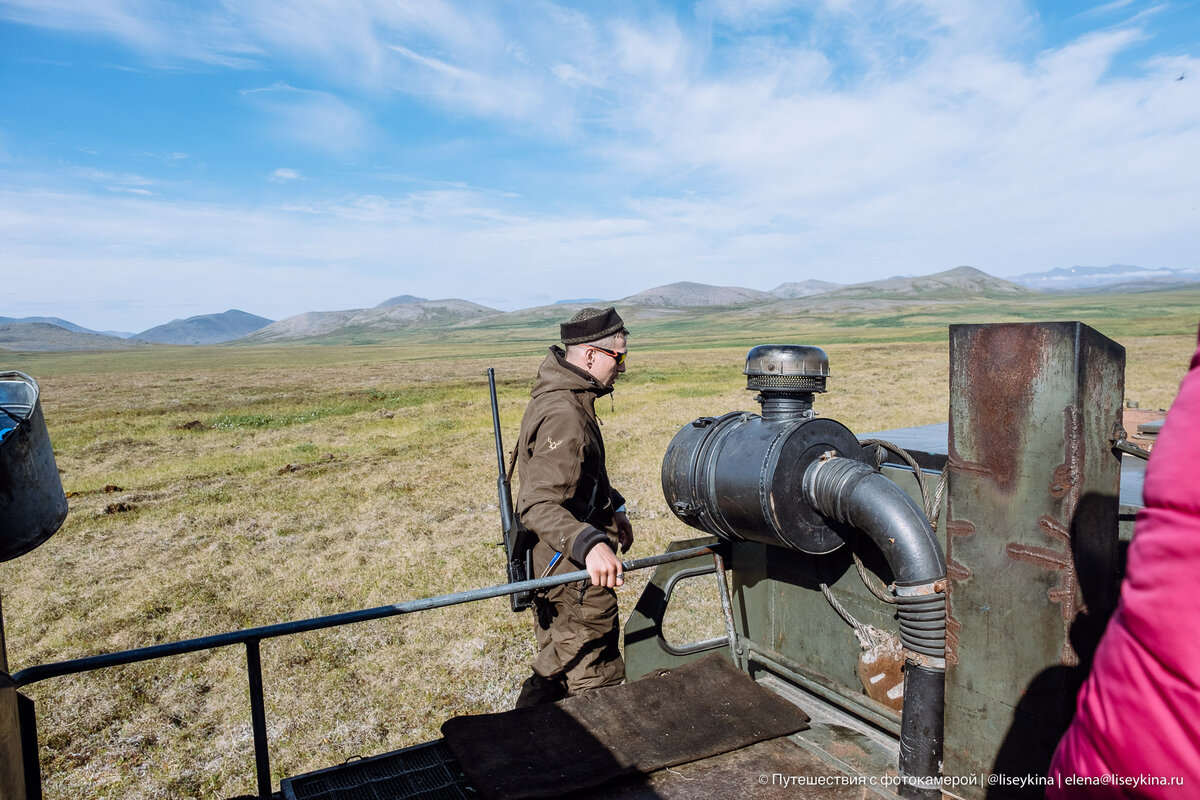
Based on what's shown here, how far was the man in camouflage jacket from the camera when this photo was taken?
3.71 m

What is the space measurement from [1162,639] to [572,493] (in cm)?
284

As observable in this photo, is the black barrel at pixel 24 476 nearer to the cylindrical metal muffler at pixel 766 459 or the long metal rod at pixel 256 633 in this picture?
the long metal rod at pixel 256 633

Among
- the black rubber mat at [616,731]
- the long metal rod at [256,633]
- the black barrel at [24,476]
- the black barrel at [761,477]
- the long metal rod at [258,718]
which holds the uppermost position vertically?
the black barrel at [24,476]

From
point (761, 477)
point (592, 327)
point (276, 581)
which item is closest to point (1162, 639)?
point (761, 477)

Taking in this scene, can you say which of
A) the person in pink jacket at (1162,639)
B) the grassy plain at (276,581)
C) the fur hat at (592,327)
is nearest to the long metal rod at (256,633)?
the fur hat at (592,327)

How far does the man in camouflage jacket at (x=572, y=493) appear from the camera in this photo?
3705mm

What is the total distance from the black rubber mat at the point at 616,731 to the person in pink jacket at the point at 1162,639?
211 centimetres

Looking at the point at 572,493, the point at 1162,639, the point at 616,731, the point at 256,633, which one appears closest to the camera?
the point at 1162,639

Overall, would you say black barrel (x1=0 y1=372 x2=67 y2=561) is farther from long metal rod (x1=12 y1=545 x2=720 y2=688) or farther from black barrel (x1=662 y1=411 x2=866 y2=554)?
black barrel (x1=662 y1=411 x2=866 y2=554)

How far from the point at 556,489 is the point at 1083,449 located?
2233 mm

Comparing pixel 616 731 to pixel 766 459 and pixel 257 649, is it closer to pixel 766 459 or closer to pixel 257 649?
pixel 766 459

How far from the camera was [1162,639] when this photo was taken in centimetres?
101

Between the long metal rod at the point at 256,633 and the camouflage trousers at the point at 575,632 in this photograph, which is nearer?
the long metal rod at the point at 256,633

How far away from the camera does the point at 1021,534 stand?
7.43ft
